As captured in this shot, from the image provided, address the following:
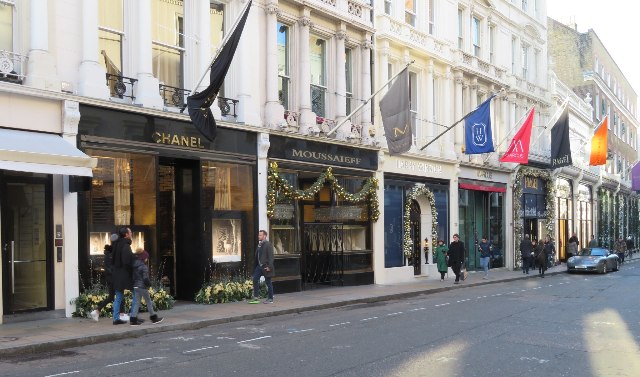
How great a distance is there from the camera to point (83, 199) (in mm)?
14703

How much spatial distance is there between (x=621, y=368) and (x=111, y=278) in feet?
30.3

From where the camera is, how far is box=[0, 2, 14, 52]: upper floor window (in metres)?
14.0

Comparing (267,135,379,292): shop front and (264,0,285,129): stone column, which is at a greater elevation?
(264,0,285,129): stone column

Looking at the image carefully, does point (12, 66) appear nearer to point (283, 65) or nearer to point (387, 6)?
point (283, 65)

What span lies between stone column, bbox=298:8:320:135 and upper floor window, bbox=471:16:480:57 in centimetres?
1374

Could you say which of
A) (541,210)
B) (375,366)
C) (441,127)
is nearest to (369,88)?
(441,127)

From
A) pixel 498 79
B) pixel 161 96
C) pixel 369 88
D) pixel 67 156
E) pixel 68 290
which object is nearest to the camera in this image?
pixel 67 156

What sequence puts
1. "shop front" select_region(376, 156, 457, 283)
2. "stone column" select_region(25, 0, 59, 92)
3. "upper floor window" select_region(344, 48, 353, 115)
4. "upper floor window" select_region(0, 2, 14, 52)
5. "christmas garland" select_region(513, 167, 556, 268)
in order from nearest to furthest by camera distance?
1. "stone column" select_region(25, 0, 59, 92)
2. "upper floor window" select_region(0, 2, 14, 52)
3. "upper floor window" select_region(344, 48, 353, 115)
4. "shop front" select_region(376, 156, 457, 283)
5. "christmas garland" select_region(513, 167, 556, 268)

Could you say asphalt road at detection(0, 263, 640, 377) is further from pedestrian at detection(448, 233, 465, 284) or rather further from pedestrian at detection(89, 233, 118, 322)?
pedestrian at detection(448, 233, 465, 284)

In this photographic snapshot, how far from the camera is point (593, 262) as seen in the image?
33000 mm

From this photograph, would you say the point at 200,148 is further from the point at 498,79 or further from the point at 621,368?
the point at 498,79

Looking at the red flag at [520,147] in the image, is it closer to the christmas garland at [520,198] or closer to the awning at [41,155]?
the christmas garland at [520,198]

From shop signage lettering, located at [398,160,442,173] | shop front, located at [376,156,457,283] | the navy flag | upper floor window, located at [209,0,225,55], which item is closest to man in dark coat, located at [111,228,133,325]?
upper floor window, located at [209,0,225,55]

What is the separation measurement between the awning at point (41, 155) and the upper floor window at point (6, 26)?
192 centimetres
